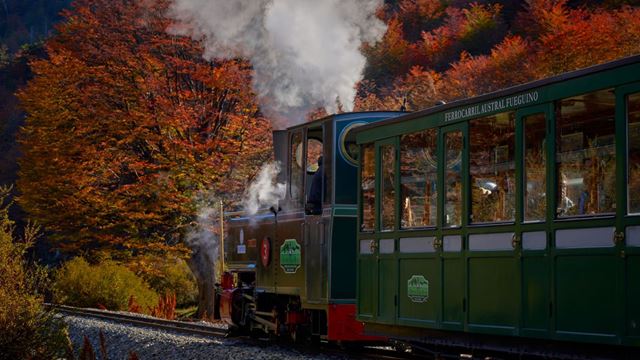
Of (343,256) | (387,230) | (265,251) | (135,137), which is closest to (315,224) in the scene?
(343,256)

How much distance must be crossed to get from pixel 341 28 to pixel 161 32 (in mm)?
9717

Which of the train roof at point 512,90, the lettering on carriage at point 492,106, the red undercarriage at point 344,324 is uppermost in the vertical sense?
the train roof at point 512,90

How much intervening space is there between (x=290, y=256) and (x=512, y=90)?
5.80 meters

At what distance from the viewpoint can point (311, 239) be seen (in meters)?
14.2

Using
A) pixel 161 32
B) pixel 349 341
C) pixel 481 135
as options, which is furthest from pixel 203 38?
pixel 481 135

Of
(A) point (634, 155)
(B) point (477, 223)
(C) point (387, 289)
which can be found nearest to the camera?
(A) point (634, 155)

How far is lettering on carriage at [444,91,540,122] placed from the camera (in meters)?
9.80

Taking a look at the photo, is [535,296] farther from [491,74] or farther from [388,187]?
[491,74]

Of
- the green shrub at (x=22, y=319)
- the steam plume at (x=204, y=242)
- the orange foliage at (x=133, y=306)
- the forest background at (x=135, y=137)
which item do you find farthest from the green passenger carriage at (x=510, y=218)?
the orange foliage at (x=133, y=306)

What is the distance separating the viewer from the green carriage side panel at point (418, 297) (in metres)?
11.3

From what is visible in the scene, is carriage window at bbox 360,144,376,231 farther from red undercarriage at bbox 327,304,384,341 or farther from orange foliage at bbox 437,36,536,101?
orange foliage at bbox 437,36,536,101

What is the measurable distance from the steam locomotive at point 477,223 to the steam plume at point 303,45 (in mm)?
6226

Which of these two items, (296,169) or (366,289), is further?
(296,169)

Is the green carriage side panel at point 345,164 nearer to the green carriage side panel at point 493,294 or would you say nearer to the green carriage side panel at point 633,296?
the green carriage side panel at point 493,294
